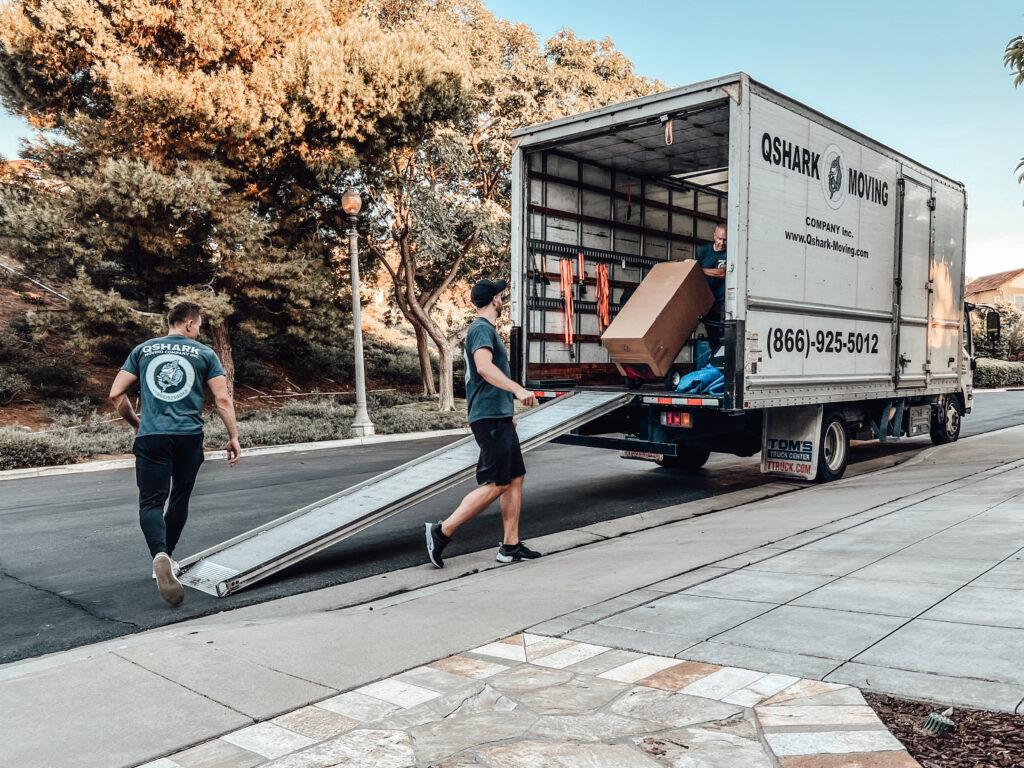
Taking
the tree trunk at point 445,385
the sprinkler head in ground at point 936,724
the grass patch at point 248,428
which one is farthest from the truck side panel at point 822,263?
the tree trunk at point 445,385

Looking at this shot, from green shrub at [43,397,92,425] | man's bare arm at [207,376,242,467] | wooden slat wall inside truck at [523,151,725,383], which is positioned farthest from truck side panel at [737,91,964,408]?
green shrub at [43,397,92,425]

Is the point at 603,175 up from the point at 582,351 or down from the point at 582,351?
up

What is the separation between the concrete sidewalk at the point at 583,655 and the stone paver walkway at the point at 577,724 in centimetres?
1

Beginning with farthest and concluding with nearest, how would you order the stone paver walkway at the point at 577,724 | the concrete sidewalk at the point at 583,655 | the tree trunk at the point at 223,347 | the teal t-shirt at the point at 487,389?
1. the tree trunk at the point at 223,347
2. the teal t-shirt at the point at 487,389
3. the concrete sidewalk at the point at 583,655
4. the stone paver walkway at the point at 577,724

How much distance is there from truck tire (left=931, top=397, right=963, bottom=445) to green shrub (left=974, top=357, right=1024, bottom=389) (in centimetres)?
2844

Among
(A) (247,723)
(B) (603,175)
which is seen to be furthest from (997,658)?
(B) (603,175)

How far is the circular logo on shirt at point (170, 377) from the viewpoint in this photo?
530cm

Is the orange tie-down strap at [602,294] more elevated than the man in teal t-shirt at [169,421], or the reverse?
the orange tie-down strap at [602,294]

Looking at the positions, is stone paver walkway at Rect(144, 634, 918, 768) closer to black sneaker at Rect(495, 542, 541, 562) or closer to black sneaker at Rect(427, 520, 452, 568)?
black sneaker at Rect(427, 520, 452, 568)

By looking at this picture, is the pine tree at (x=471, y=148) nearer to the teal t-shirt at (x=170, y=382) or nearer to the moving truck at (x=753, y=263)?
the moving truck at (x=753, y=263)

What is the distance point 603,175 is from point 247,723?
858 centimetres

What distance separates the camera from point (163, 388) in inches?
209

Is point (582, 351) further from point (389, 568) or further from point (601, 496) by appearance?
point (389, 568)

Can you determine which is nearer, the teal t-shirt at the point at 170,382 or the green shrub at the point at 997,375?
the teal t-shirt at the point at 170,382
